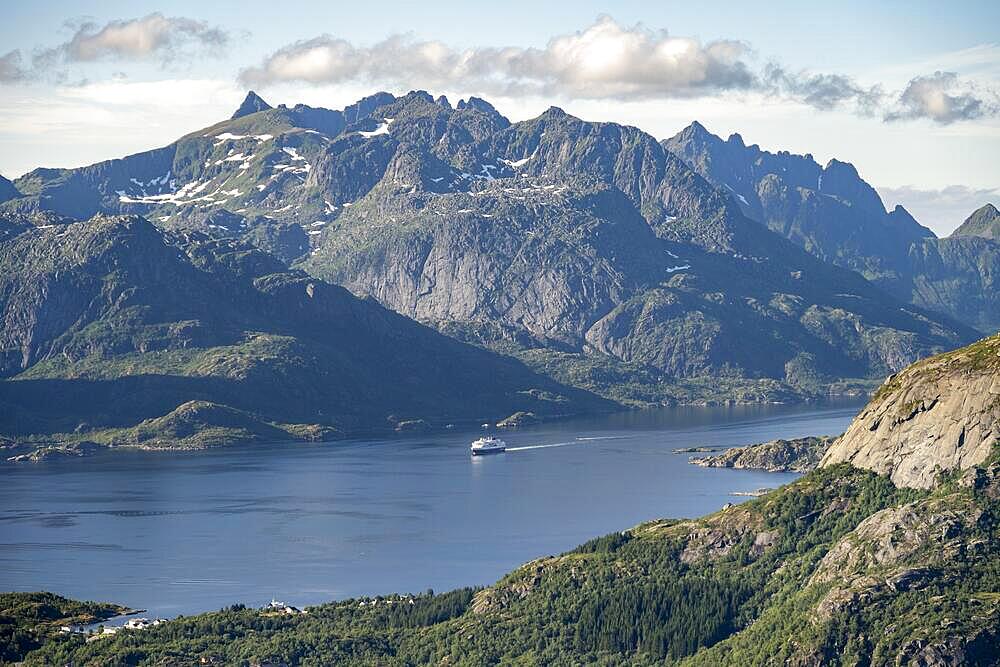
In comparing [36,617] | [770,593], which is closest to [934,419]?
[770,593]

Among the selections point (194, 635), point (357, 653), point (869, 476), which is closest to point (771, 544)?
point (869, 476)

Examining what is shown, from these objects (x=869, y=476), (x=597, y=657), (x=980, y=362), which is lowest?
(x=597, y=657)

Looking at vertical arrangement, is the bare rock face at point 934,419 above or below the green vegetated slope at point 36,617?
above

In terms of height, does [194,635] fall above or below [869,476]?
below

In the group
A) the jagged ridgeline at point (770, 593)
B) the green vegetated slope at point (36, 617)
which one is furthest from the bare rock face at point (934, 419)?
the green vegetated slope at point (36, 617)

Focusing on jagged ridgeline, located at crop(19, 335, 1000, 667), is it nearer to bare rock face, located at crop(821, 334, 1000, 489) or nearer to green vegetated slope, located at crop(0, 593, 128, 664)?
bare rock face, located at crop(821, 334, 1000, 489)

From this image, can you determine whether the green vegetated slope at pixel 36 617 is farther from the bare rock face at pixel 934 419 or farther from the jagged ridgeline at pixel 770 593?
the bare rock face at pixel 934 419

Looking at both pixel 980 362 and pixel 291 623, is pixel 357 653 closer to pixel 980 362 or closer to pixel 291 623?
pixel 291 623

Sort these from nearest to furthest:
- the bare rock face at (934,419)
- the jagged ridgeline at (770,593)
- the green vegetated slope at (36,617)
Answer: the jagged ridgeline at (770,593) → the green vegetated slope at (36,617) → the bare rock face at (934,419)
